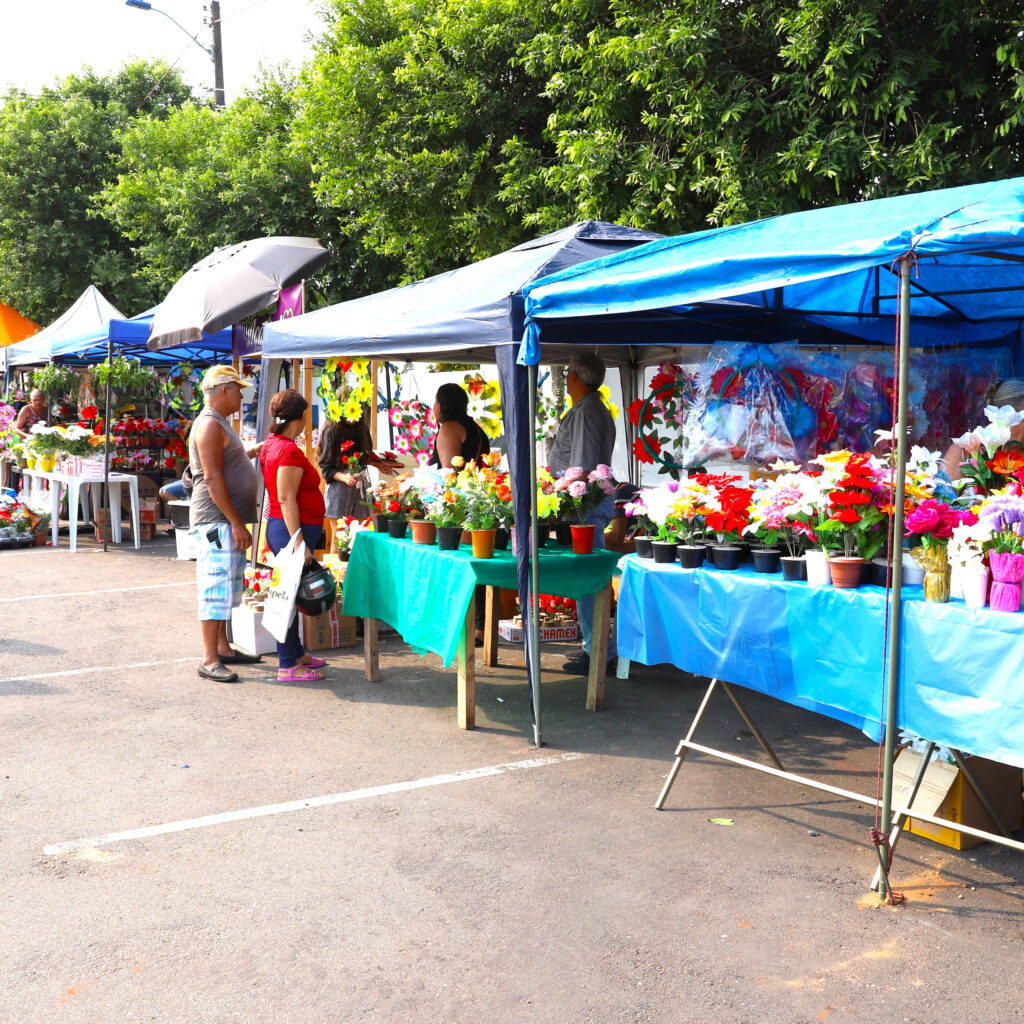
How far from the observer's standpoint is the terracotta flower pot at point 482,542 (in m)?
5.52

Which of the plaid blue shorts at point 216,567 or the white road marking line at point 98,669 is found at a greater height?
the plaid blue shorts at point 216,567

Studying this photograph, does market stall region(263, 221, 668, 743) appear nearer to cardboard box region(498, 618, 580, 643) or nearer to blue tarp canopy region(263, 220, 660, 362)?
blue tarp canopy region(263, 220, 660, 362)

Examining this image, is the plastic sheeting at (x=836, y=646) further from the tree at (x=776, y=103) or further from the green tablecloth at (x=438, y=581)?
the tree at (x=776, y=103)

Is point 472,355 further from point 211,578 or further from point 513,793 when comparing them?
point 513,793

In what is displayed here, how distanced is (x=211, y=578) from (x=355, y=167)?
6.61 meters

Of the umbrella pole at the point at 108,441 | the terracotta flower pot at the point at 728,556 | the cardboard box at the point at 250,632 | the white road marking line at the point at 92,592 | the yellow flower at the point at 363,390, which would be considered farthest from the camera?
the umbrella pole at the point at 108,441

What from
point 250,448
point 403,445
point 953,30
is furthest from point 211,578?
point 953,30

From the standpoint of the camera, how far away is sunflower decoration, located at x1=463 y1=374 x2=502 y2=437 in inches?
403

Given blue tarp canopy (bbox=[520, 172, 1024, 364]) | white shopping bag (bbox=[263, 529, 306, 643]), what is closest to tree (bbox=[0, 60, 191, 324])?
white shopping bag (bbox=[263, 529, 306, 643])

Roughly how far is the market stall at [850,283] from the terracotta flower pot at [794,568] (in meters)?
0.46

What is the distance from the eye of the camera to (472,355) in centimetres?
849

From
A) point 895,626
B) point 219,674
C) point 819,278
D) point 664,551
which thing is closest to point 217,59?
point 219,674

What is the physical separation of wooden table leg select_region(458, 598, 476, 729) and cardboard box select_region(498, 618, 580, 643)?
5.40ft

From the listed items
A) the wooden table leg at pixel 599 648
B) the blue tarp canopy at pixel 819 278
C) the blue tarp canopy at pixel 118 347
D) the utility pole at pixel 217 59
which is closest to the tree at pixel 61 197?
the utility pole at pixel 217 59
